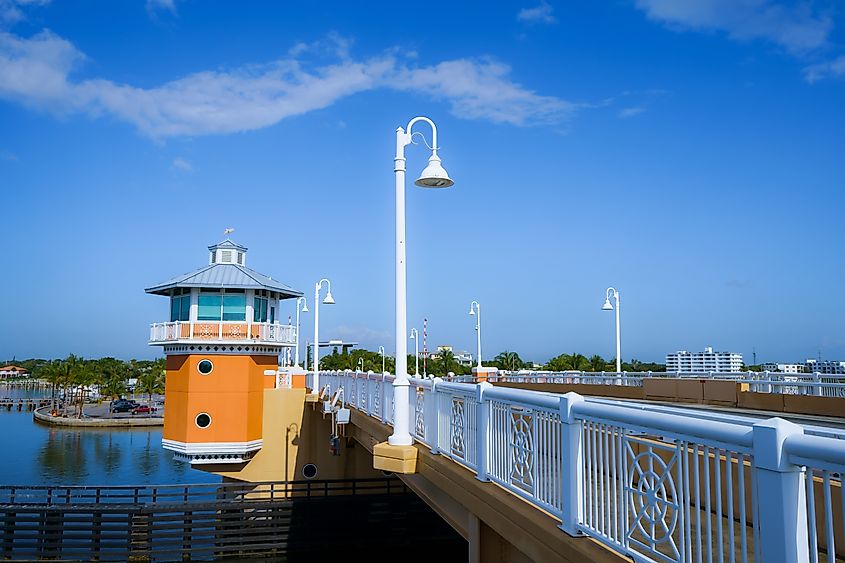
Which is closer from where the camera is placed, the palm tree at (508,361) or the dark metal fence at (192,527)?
the dark metal fence at (192,527)

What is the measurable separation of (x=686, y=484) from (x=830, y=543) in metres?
1.01

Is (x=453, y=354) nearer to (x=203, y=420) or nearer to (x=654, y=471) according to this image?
(x=203, y=420)

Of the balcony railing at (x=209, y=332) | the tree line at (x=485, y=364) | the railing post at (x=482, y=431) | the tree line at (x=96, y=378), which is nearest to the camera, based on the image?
the railing post at (x=482, y=431)

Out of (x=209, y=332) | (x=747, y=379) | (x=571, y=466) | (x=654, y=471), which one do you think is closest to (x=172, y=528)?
(x=209, y=332)

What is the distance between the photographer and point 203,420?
2539 cm

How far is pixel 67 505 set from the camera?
23.9 metres

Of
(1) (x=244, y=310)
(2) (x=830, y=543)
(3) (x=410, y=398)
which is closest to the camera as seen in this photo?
(2) (x=830, y=543)

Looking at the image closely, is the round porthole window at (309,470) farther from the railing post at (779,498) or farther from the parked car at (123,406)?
the parked car at (123,406)

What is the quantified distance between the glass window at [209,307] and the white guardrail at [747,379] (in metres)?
9.66

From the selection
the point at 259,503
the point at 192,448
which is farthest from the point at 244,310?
the point at 259,503

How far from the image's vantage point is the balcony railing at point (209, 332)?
25.5m

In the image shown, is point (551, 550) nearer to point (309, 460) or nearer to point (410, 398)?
point (410, 398)

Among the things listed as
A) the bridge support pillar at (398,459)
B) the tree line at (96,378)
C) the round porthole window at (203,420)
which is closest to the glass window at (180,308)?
the round porthole window at (203,420)

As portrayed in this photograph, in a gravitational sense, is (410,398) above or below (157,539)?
above
